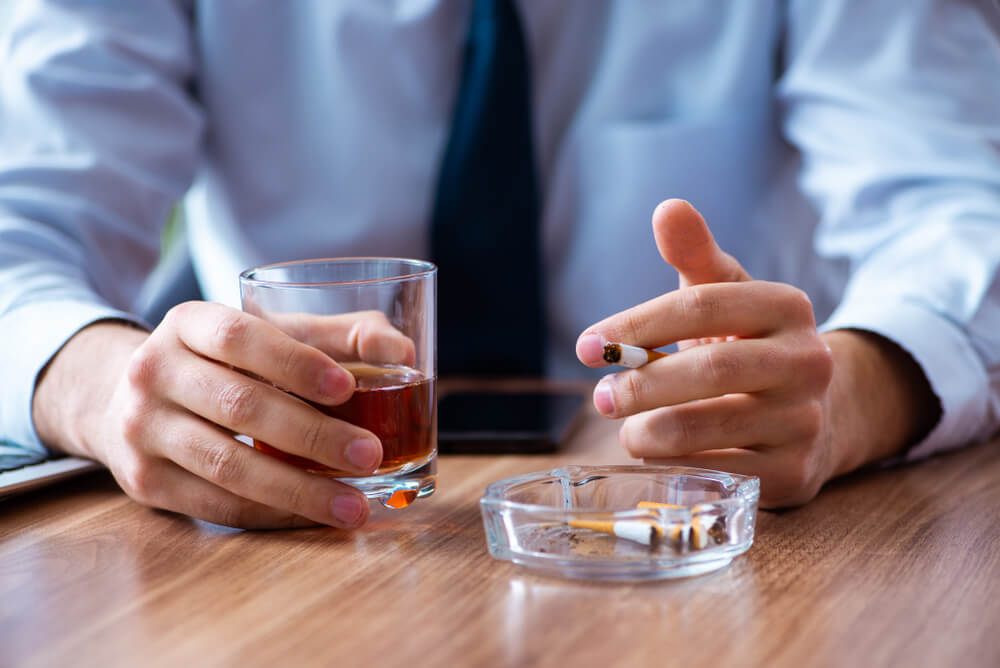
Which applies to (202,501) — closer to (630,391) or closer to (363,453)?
(363,453)

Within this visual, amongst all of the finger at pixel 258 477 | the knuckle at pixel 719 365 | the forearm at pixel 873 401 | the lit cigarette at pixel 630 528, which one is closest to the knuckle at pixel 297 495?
the finger at pixel 258 477

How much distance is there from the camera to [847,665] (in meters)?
0.49

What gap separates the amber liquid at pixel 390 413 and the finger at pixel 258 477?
0.02 m

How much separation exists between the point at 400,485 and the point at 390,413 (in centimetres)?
7

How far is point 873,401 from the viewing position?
0.92m

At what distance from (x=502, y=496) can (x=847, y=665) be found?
287 millimetres

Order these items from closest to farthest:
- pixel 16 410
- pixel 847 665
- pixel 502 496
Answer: pixel 847 665 → pixel 502 496 → pixel 16 410

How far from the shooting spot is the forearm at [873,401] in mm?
870

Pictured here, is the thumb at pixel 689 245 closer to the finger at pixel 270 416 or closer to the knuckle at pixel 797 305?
the knuckle at pixel 797 305

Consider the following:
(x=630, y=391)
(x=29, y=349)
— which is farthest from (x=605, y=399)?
(x=29, y=349)

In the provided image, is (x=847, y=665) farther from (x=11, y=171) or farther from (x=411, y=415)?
(x=11, y=171)

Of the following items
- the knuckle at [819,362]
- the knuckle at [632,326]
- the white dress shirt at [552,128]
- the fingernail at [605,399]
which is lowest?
the fingernail at [605,399]

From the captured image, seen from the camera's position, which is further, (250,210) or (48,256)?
(250,210)

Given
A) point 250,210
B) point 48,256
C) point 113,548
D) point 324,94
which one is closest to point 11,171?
point 48,256
